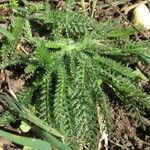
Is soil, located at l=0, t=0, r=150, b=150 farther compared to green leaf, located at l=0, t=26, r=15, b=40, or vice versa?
soil, located at l=0, t=0, r=150, b=150

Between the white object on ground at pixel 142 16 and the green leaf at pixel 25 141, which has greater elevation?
the white object on ground at pixel 142 16

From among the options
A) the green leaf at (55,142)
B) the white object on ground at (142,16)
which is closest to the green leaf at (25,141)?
the green leaf at (55,142)

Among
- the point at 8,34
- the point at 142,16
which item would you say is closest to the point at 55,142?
the point at 8,34

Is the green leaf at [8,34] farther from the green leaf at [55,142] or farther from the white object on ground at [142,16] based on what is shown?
the white object on ground at [142,16]

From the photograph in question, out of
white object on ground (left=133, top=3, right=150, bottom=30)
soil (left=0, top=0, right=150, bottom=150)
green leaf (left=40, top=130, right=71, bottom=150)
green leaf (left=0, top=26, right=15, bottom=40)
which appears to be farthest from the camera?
white object on ground (left=133, top=3, right=150, bottom=30)

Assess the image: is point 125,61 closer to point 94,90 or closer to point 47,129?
point 94,90

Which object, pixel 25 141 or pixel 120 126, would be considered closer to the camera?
pixel 25 141

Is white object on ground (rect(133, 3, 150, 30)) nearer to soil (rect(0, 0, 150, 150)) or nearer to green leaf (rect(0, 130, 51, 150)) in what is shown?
soil (rect(0, 0, 150, 150))

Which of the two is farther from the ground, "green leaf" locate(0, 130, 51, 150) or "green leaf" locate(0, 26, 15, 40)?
"green leaf" locate(0, 26, 15, 40)

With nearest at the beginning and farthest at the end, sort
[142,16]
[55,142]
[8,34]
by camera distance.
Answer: [55,142] < [8,34] < [142,16]

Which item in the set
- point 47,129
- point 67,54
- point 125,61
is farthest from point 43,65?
point 125,61

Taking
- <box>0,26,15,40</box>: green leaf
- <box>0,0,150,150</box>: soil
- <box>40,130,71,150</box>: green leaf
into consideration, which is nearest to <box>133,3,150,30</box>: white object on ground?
<box>0,0,150,150</box>: soil

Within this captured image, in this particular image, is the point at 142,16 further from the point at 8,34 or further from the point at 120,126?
the point at 8,34

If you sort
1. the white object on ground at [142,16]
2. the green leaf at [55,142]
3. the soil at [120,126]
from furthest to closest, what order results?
the white object on ground at [142,16]
the soil at [120,126]
the green leaf at [55,142]
